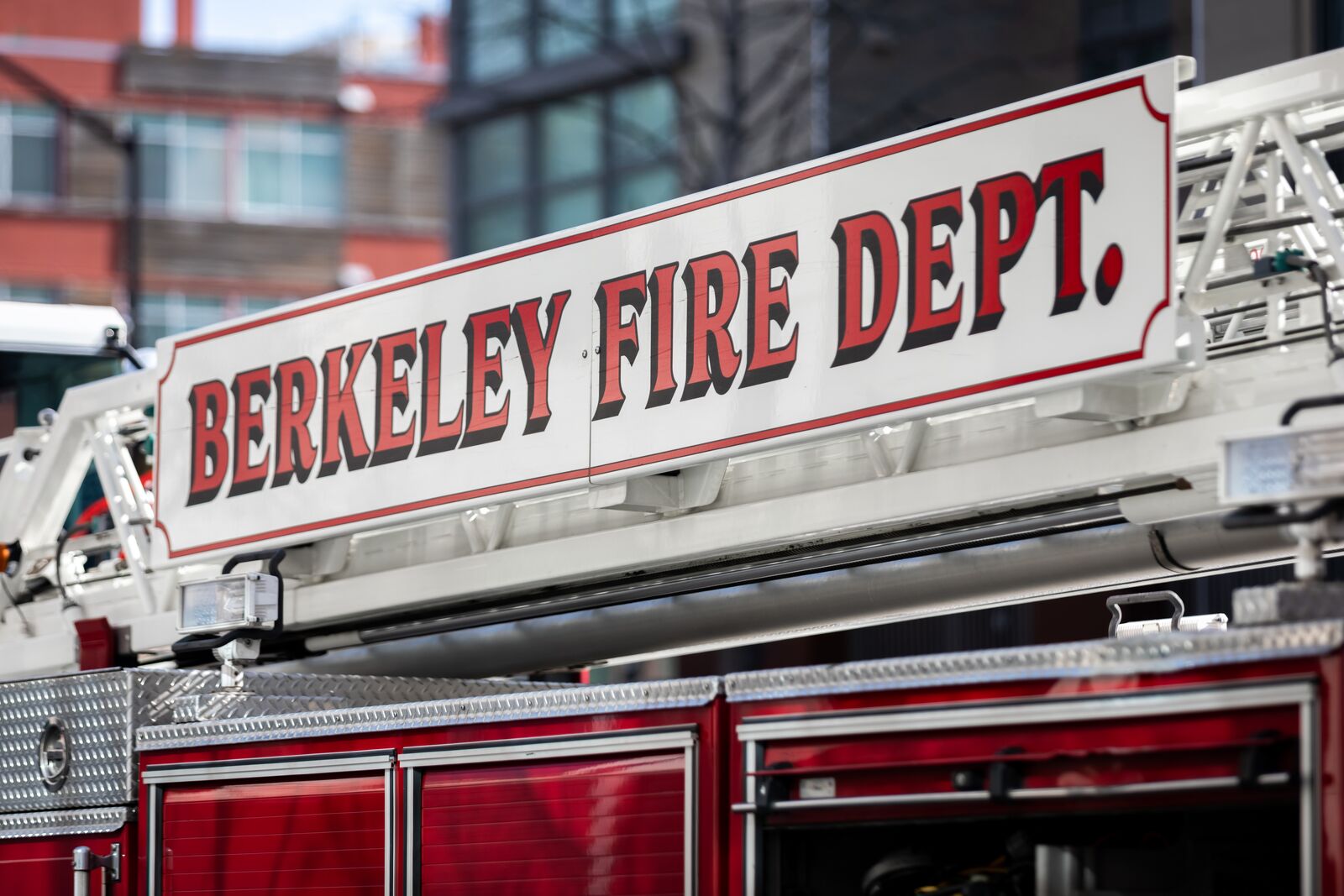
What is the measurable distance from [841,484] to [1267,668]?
5.94 ft

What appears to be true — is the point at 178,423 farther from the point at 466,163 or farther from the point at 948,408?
the point at 466,163

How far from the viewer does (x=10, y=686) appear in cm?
675

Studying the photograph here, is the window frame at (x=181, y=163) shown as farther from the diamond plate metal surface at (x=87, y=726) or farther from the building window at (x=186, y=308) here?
the diamond plate metal surface at (x=87, y=726)

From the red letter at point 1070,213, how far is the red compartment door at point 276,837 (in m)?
2.30

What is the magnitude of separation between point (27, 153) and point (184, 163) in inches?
116

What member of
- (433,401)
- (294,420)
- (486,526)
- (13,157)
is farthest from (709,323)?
(13,157)

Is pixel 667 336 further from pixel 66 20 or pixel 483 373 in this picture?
pixel 66 20

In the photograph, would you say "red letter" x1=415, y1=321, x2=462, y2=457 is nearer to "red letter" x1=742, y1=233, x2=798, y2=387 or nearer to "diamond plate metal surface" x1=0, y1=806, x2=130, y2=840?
"red letter" x1=742, y1=233, x2=798, y2=387

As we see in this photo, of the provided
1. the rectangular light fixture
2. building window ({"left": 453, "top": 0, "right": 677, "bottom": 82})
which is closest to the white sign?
the rectangular light fixture

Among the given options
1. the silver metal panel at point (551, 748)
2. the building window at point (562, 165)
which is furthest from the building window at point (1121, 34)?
the silver metal panel at point (551, 748)

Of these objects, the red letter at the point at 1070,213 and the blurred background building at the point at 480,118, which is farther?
the blurred background building at the point at 480,118

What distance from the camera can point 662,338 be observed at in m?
5.56

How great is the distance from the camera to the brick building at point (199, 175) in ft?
125

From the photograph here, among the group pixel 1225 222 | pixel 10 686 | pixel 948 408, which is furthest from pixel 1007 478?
pixel 10 686
